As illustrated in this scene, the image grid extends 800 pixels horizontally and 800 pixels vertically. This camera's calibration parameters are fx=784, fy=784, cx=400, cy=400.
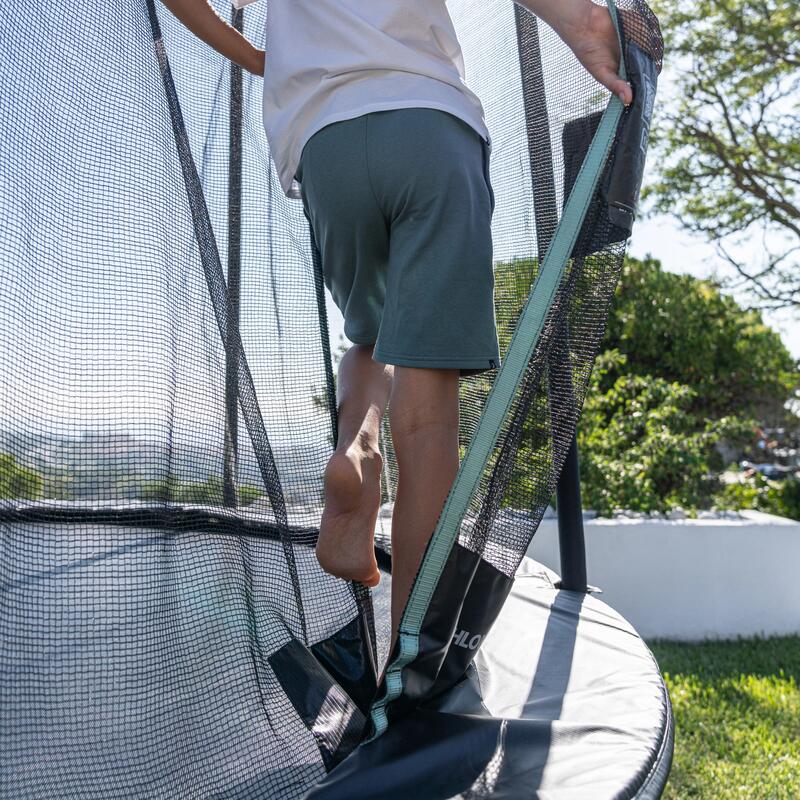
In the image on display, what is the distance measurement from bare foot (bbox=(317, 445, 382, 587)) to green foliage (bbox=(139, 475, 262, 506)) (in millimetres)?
207

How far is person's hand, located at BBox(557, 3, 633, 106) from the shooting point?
1099mm

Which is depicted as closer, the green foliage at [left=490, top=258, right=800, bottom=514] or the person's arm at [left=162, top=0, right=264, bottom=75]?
the person's arm at [left=162, top=0, right=264, bottom=75]

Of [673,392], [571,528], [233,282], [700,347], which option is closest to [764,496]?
[673,392]

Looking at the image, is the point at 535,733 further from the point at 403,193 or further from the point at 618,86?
the point at 618,86

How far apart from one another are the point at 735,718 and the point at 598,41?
170cm

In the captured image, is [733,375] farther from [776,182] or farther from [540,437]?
[540,437]

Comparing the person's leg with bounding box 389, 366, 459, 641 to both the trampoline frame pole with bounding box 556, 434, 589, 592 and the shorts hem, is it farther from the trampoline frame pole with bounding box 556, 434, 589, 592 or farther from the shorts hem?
the trampoline frame pole with bounding box 556, 434, 589, 592

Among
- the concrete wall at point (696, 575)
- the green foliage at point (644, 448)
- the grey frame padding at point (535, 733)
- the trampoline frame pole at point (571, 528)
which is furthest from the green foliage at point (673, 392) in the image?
the grey frame padding at point (535, 733)

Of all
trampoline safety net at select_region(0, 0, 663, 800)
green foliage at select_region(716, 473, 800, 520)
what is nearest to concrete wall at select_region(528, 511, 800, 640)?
green foliage at select_region(716, 473, 800, 520)

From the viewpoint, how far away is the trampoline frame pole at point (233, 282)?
1.28 metres

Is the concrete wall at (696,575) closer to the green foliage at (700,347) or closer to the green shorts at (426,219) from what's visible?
the green foliage at (700,347)

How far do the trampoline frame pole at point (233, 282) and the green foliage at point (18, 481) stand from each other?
0.28 meters

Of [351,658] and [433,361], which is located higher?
[433,361]

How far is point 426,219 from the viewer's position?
40.9 inches
